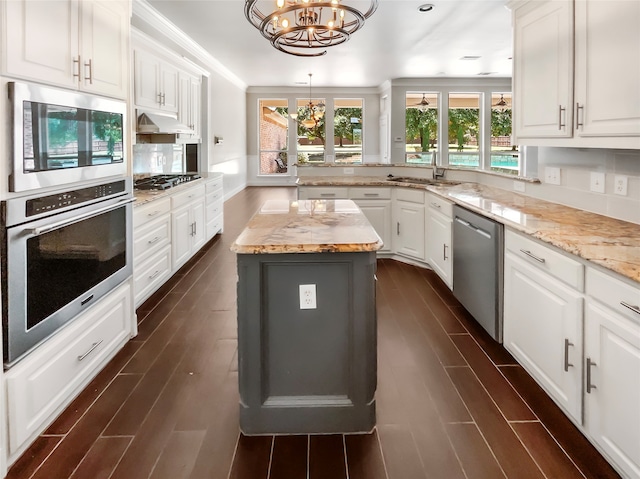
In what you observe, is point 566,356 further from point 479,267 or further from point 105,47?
point 105,47

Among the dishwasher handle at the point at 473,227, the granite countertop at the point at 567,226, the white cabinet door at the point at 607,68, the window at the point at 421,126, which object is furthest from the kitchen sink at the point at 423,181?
the window at the point at 421,126

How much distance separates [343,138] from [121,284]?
11.5m

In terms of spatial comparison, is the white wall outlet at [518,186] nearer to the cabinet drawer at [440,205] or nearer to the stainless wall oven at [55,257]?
the cabinet drawer at [440,205]

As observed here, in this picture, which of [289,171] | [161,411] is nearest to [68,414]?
[161,411]

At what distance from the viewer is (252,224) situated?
8.33 feet

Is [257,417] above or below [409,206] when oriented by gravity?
below

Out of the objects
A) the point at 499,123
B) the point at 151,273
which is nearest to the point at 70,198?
the point at 151,273

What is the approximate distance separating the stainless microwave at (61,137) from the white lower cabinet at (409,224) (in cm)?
297

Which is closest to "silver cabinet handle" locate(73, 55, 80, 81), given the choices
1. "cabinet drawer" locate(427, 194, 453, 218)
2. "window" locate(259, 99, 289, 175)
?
"cabinet drawer" locate(427, 194, 453, 218)

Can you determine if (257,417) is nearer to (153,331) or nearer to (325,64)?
(153,331)

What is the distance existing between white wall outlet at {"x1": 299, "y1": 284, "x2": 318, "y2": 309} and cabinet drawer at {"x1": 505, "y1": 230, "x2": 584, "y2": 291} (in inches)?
43.0

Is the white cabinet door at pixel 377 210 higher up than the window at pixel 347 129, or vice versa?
the window at pixel 347 129

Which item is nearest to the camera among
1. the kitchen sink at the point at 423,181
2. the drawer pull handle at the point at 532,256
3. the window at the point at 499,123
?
the drawer pull handle at the point at 532,256

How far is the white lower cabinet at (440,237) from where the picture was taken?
3.95 meters
